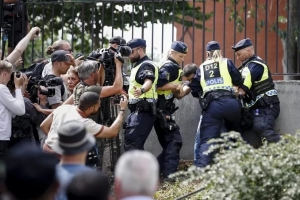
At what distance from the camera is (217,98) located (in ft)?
35.5

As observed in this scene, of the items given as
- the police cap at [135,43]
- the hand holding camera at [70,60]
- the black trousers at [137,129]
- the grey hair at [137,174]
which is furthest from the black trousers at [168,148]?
the grey hair at [137,174]

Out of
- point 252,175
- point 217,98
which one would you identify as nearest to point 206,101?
point 217,98

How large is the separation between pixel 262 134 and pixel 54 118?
142 inches

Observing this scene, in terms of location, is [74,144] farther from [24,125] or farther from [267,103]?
[267,103]

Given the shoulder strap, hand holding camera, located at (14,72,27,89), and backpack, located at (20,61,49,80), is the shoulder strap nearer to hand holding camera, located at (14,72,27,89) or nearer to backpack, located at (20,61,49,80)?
backpack, located at (20,61,49,80)

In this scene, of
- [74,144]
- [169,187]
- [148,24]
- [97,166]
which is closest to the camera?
[74,144]

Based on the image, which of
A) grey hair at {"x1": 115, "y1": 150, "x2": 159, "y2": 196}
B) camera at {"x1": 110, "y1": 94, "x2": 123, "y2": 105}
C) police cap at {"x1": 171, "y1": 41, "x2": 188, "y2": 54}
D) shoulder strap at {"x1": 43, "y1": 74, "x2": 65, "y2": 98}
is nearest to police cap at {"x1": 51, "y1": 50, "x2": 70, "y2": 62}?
shoulder strap at {"x1": 43, "y1": 74, "x2": 65, "y2": 98}

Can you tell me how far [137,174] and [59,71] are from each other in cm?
616

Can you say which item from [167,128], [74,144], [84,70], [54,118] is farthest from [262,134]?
[74,144]

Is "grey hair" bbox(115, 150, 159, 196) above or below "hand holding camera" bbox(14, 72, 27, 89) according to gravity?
below

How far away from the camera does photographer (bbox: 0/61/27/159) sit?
940 centimetres

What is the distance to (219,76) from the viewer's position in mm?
10844

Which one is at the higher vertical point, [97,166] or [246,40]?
[246,40]

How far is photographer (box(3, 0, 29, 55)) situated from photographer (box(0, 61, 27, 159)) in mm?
3066
